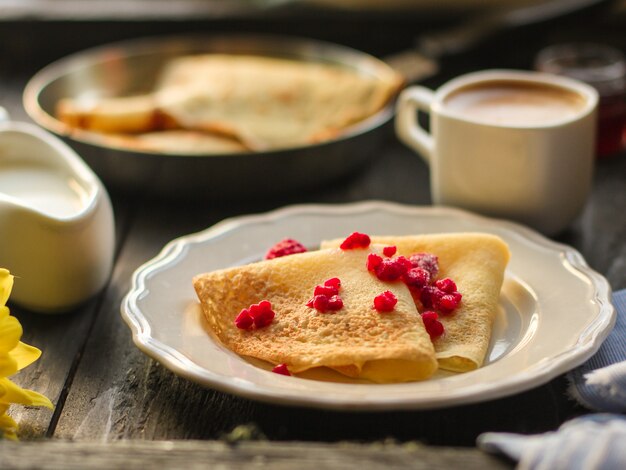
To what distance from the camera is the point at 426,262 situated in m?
1.23

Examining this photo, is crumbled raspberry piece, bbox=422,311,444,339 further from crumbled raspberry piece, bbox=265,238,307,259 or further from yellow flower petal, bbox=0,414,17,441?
yellow flower petal, bbox=0,414,17,441

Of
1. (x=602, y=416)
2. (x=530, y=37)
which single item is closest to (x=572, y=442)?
(x=602, y=416)

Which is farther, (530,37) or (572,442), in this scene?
(530,37)

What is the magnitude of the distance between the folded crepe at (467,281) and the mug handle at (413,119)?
0.32 meters

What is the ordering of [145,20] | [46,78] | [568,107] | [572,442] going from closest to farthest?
[572,442], [568,107], [46,78], [145,20]

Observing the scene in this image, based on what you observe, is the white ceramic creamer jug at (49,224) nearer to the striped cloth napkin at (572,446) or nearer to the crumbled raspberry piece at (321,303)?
the crumbled raspberry piece at (321,303)

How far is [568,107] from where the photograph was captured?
5.10 ft

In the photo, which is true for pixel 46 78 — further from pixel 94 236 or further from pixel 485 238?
pixel 485 238

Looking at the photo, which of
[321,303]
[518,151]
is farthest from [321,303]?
[518,151]

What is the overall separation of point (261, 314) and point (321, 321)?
0.08 metres

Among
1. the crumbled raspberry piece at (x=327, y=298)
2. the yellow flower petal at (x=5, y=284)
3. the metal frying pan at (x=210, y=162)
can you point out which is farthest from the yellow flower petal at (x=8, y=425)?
the metal frying pan at (x=210, y=162)

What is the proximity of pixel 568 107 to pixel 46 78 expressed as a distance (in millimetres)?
1082

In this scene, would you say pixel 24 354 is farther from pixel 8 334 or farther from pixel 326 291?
pixel 326 291

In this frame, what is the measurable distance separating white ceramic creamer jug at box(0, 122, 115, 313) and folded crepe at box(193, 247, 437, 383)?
0.20 metres
